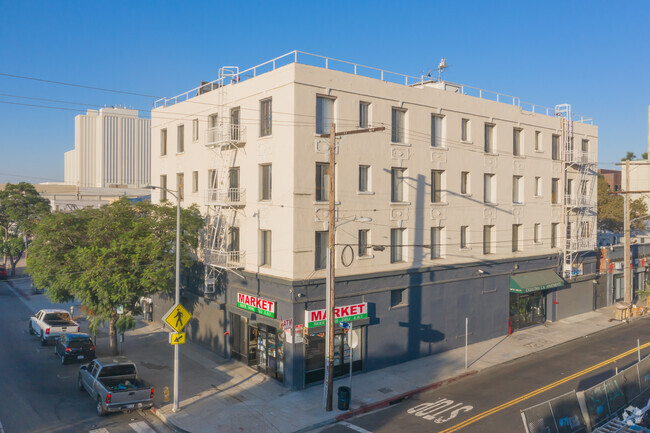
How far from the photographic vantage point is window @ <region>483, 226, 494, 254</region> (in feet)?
103

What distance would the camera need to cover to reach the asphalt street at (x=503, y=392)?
18234 mm

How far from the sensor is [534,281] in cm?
3325

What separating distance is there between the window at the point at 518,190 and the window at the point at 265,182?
708 inches

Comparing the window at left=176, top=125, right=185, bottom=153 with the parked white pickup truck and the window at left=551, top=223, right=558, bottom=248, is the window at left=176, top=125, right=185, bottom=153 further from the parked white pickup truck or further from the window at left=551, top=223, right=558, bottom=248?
the window at left=551, top=223, right=558, bottom=248

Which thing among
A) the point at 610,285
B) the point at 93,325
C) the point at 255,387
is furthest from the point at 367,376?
the point at 610,285

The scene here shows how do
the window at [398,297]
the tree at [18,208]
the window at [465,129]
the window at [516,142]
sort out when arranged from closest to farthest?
1. the window at [398,297]
2. the window at [465,129]
3. the window at [516,142]
4. the tree at [18,208]

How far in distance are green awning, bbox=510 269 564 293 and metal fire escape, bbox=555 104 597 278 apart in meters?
2.07

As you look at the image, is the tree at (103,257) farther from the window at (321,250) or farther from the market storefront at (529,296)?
the market storefront at (529,296)

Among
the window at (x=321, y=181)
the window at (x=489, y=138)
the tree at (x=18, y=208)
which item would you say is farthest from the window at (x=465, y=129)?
the tree at (x=18, y=208)

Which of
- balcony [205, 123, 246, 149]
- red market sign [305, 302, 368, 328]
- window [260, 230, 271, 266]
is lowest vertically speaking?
red market sign [305, 302, 368, 328]

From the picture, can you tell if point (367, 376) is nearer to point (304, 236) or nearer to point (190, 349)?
point (304, 236)

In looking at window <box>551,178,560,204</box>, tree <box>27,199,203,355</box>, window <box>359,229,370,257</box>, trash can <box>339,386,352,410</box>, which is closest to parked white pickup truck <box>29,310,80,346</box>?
tree <box>27,199,203,355</box>

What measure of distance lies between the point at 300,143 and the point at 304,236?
4.12 metres

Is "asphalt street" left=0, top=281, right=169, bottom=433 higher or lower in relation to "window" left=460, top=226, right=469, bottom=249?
lower
